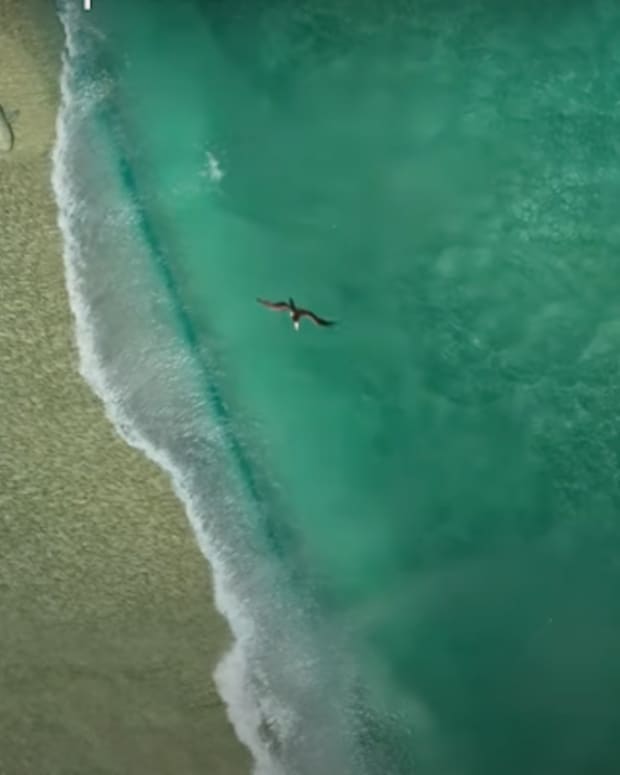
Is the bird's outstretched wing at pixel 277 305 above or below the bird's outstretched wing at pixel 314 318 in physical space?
above

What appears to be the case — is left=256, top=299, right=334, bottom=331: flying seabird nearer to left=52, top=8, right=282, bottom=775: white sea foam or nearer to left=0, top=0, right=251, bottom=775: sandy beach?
left=52, top=8, right=282, bottom=775: white sea foam

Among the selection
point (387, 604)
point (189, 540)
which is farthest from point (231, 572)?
point (387, 604)

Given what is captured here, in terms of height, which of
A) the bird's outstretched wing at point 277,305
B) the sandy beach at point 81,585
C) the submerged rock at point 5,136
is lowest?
the sandy beach at point 81,585

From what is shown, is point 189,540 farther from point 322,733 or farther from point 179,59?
point 179,59

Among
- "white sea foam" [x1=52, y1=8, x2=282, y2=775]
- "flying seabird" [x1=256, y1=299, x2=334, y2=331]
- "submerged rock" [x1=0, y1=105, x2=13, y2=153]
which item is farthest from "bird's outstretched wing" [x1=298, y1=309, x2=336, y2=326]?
"submerged rock" [x1=0, y1=105, x2=13, y2=153]

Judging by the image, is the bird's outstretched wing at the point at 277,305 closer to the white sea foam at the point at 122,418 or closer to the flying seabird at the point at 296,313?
the flying seabird at the point at 296,313

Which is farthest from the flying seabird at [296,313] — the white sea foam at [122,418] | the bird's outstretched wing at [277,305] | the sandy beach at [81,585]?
the sandy beach at [81,585]
